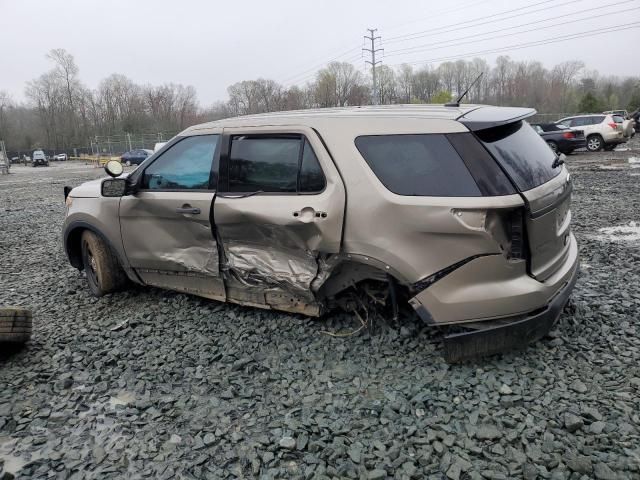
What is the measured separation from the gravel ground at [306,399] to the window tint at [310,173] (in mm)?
1143

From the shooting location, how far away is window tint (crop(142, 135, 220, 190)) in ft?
12.8

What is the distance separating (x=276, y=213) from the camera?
3.40 meters

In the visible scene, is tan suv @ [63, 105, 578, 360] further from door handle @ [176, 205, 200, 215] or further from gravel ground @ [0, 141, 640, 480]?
gravel ground @ [0, 141, 640, 480]

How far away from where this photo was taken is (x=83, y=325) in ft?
13.6

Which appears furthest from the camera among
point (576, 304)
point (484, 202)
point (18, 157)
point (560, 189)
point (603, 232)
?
point (18, 157)

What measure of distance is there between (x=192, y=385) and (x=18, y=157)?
69.8m

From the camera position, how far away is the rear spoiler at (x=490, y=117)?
295 cm

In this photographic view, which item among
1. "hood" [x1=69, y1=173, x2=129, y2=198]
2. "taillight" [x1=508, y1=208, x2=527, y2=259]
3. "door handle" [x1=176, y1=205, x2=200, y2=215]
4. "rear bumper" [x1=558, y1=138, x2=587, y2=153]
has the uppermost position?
"rear bumper" [x1=558, y1=138, x2=587, y2=153]

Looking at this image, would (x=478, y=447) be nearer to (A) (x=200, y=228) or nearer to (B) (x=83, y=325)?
(A) (x=200, y=228)

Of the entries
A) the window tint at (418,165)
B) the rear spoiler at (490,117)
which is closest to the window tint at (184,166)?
the window tint at (418,165)

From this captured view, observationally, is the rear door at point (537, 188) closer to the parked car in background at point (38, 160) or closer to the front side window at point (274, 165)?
the front side window at point (274, 165)


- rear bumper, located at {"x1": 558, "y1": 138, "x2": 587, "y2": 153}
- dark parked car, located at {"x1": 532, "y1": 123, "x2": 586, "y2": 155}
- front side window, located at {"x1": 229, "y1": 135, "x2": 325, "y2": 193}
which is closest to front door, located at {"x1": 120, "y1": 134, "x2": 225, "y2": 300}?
front side window, located at {"x1": 229, "y1": 135, "x2": 325, "y2": 193}

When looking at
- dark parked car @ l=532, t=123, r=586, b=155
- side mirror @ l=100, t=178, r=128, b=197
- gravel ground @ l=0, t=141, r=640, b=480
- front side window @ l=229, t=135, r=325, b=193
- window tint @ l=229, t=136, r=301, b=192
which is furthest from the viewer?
dark parked car @ l=532, t=123, r=586, b=155

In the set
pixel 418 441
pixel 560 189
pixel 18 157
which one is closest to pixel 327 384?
pixel 418 441
